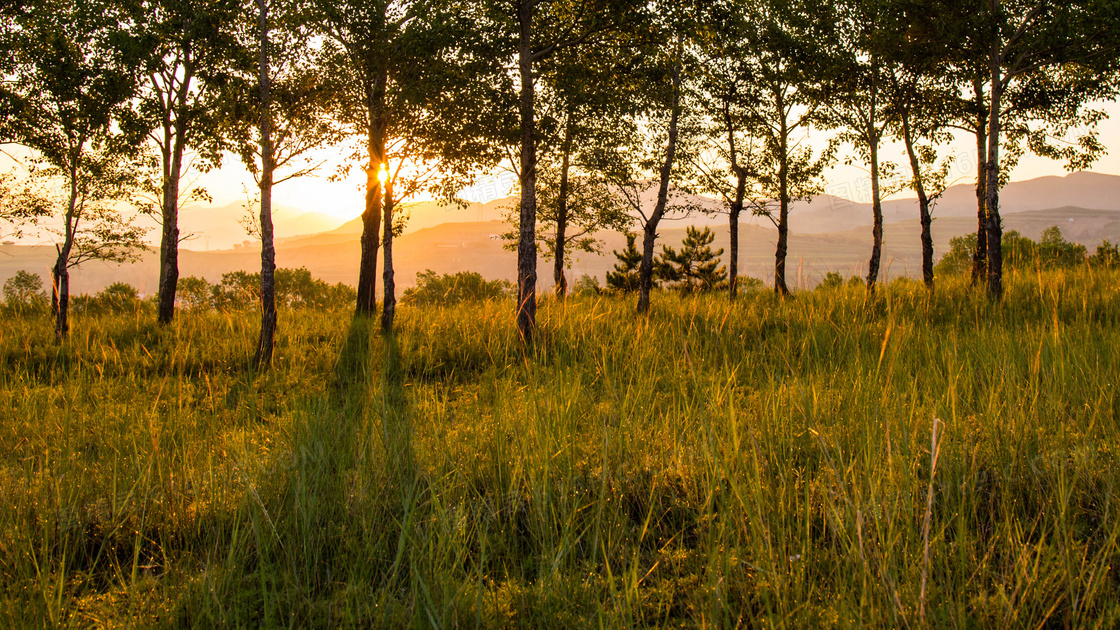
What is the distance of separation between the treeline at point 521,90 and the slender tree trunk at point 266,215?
0.04 m

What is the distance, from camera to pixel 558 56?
1009 centimetres

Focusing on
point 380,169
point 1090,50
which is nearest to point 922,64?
point 1090,50

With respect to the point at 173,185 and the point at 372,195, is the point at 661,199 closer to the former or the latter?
the point at 372,195

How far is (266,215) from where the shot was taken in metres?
8.25

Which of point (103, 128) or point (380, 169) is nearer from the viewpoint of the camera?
point (380, 169)

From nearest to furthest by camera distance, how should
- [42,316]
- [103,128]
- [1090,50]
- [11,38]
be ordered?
1. [42,316]
2. [1090,50]
3. [11,38]
4. [103,128]

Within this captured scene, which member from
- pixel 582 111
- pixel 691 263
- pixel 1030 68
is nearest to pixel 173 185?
pixel 582 111

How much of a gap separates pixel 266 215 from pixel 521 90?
464 cm

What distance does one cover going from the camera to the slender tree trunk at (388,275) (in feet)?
35.3

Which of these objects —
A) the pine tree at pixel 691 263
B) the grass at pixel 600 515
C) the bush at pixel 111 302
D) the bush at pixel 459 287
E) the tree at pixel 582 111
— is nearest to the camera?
the grass at pixel 600 515

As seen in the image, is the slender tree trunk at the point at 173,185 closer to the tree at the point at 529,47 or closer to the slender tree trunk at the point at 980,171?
the tree at the point at 529,47

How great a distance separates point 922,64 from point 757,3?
620 cm

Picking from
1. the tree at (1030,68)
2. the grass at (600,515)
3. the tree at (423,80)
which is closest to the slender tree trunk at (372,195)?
the tree at (423,80)

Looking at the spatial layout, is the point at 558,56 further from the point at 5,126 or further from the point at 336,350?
the point at 5,126
